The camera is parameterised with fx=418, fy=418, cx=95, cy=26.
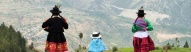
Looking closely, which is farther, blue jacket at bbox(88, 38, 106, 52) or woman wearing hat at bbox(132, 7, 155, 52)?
blue jacket at bbox(88, 38, 106, 52)

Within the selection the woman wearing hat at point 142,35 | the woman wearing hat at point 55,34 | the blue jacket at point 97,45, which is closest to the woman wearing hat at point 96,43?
the blue jacket at point 97,45

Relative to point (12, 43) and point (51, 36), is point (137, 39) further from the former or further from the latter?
point (12, 43)

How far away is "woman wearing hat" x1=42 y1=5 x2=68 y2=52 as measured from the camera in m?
19.9

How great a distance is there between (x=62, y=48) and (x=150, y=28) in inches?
170

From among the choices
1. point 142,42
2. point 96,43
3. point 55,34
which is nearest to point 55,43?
point 55,34

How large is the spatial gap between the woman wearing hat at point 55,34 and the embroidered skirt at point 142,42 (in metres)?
3.48

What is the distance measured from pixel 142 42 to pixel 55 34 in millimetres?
4172

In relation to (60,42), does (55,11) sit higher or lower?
higher

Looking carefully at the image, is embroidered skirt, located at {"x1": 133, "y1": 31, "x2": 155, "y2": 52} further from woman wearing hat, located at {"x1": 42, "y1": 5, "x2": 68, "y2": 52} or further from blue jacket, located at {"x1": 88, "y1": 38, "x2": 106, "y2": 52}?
woman wearing hat, located at {"x1": 42, "y1": 5, "x2": 68, "y2": 52}

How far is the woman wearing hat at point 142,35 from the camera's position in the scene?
19938 millimetres

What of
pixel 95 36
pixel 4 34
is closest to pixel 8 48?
pixel 4 34

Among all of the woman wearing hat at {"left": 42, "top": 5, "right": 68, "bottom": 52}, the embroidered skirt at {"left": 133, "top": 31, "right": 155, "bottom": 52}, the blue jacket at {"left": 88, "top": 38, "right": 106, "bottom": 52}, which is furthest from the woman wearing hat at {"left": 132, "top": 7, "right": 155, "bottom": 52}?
the woman wearing hat at {"left": 42, "top": 5, "right": 68, "bottom": 52}

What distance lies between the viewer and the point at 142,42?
20.0 meters

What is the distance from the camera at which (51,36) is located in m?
19.9
